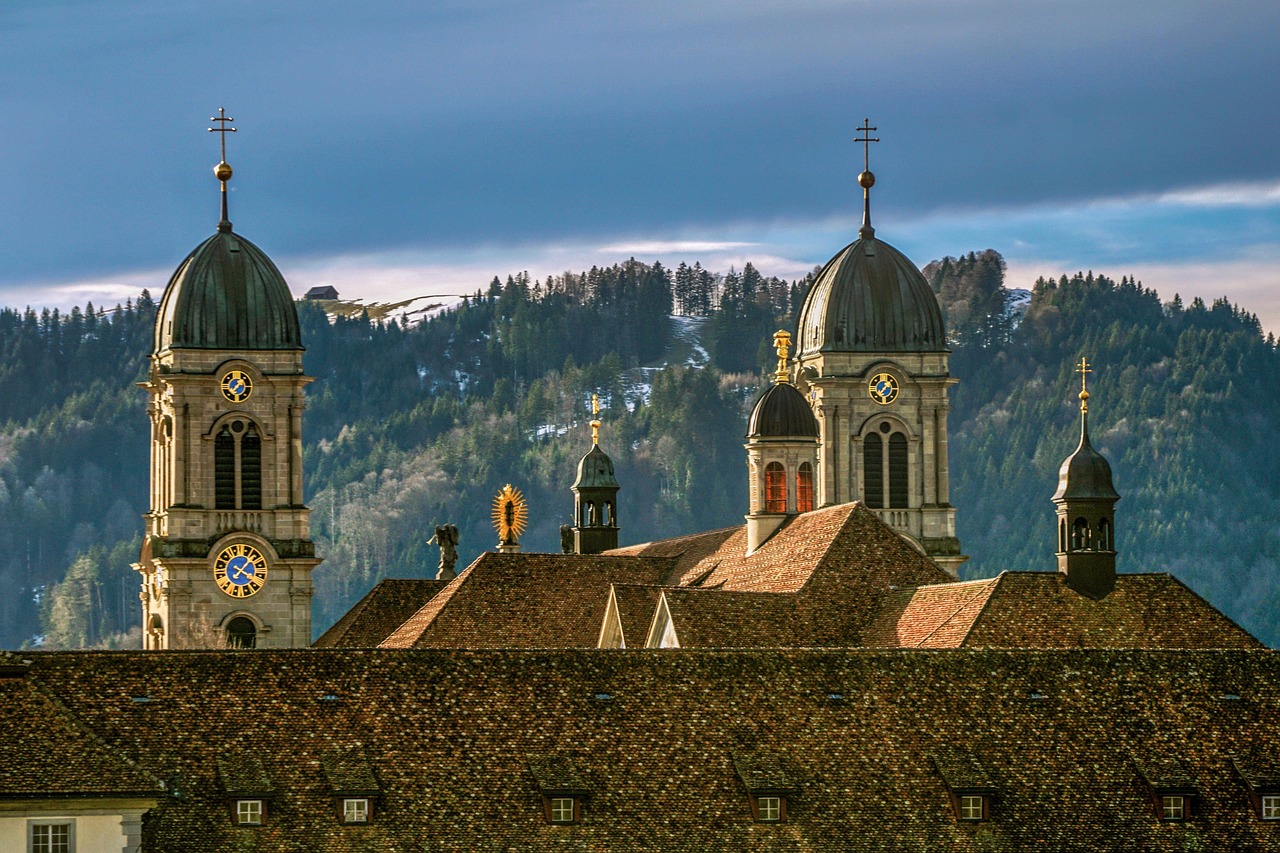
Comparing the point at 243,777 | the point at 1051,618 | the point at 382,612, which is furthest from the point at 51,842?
the point at 382,612

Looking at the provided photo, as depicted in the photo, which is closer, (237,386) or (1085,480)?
(1085,480)

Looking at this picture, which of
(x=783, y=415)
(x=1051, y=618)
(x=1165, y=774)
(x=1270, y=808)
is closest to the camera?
(x=1270, y=808)

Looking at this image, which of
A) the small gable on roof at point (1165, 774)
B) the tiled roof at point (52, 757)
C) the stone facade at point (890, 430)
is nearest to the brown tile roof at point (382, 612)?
the stone facade at point (890, 430)

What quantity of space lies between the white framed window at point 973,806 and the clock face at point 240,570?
Answer: 64.7 m

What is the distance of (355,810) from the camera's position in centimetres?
7212

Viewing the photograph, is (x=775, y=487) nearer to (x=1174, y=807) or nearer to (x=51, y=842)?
(x=1174, y=807)

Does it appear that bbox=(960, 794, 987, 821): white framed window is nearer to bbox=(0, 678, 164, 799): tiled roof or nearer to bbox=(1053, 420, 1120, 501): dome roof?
bbox=(0, 678, 164, 799): tiled roof

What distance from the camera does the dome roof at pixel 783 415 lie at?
110562 millimetres

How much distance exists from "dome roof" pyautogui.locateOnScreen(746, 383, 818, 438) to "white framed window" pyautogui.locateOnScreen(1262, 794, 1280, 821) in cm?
3491

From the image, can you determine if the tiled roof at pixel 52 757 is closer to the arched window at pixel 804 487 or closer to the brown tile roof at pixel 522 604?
the brown tile roof at pixel 522 604

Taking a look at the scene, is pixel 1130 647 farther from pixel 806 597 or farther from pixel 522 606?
pixel 522 606

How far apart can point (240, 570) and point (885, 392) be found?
985 inches

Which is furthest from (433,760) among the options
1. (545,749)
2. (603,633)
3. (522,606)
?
(522,606)

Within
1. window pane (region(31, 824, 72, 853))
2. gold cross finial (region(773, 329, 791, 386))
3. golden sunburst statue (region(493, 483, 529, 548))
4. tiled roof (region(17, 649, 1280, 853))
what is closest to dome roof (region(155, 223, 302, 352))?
golden sunburst statue (region(493, 483, 529, 548))
